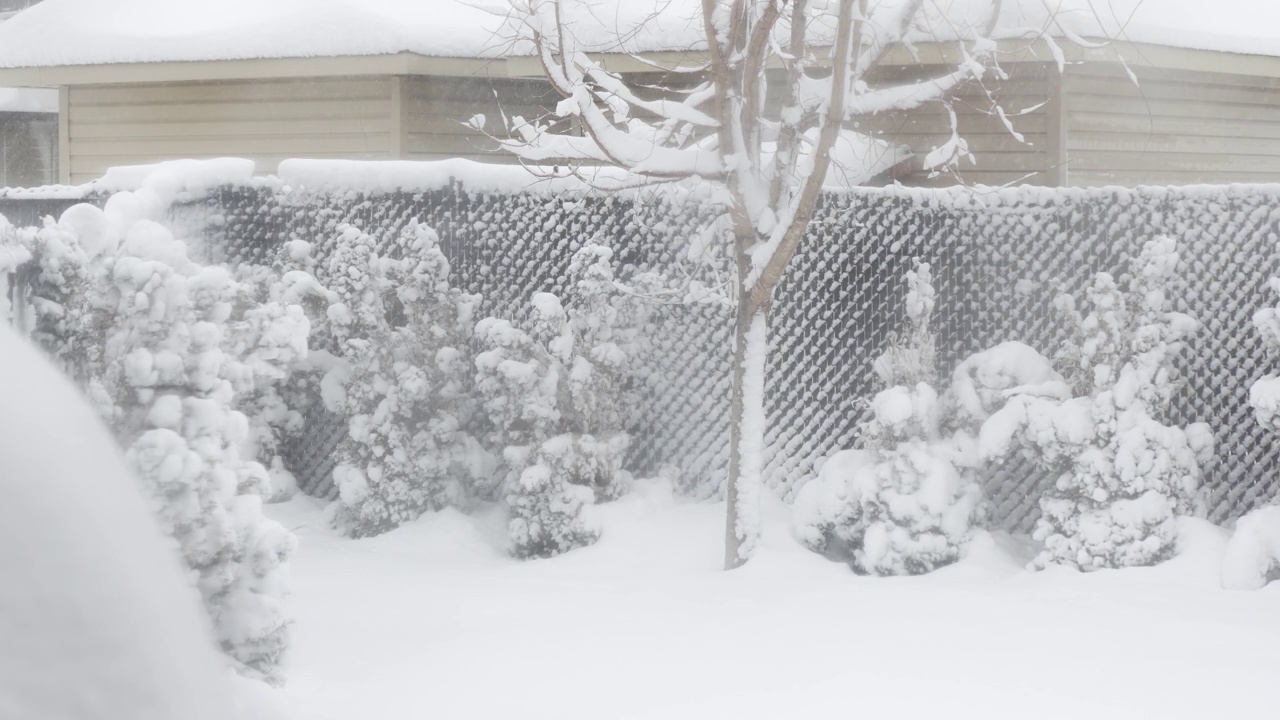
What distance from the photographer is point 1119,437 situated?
6.02 m

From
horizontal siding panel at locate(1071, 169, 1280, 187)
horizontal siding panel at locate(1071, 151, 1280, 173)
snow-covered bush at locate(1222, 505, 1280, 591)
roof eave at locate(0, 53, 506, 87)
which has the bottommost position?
snow-covered bush at locate(1222, 505, 1280, 591)

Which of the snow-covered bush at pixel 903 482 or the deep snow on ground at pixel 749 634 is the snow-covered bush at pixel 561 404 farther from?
the snow-covered bush at pixel 903 482

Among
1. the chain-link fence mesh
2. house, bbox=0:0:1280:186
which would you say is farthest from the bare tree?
house, bbox=0:0:1280:186

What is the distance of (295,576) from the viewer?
20.1 feet

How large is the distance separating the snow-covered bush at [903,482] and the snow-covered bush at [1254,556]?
1261 mm

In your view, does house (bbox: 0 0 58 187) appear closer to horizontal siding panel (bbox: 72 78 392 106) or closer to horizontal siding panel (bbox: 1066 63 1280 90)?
horizontal siding panel (bbox: 72 78 392 106)

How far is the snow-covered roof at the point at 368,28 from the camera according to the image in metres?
10.0

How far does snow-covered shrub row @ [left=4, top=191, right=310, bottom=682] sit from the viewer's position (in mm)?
3666

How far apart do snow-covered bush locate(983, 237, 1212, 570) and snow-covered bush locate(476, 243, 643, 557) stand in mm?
2161

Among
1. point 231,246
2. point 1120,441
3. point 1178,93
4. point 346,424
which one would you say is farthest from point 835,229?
point 1178,93

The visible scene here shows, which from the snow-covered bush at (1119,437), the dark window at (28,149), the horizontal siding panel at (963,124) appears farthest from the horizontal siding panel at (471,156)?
the dark window at (28,149)

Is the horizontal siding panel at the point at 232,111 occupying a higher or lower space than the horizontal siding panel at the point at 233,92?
lower

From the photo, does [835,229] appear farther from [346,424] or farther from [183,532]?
[183,532]

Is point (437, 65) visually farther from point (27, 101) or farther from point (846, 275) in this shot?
point (27, 101)
